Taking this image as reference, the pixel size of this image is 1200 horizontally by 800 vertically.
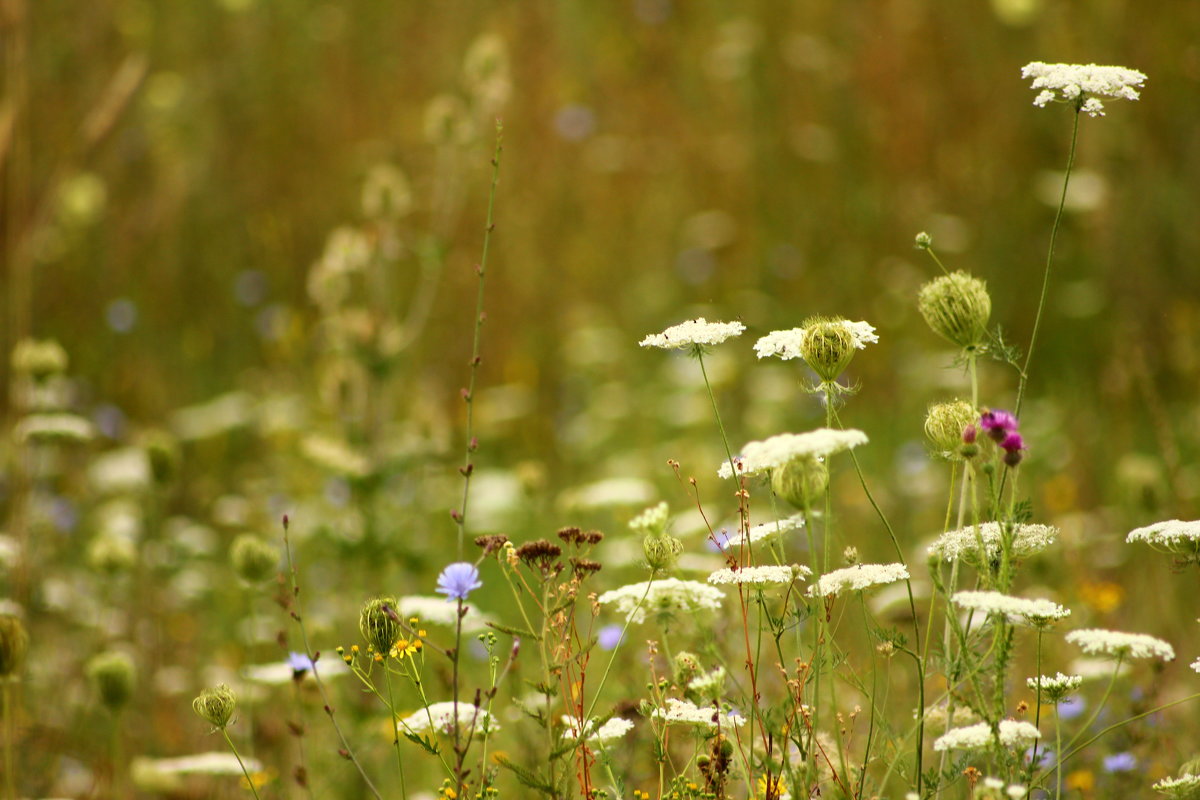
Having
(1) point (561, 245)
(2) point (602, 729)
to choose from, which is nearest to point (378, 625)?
(2) point (602, 729)

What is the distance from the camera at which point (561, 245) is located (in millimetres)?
7332

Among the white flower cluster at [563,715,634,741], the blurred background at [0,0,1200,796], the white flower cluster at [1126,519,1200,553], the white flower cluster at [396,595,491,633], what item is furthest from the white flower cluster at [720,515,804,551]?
the blurred background at [0,0,1200,796]

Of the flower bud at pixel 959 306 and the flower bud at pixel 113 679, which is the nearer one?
the flower bud at pixel 959 306

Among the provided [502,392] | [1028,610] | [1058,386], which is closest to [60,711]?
[1028,610]

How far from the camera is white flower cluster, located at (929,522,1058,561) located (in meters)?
1.32

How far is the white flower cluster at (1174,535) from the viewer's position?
1344 mm

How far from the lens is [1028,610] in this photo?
116cm

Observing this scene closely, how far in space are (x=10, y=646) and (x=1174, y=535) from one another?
1512mm

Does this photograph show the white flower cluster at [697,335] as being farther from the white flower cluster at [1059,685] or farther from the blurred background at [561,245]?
the blurred background at [561,245]

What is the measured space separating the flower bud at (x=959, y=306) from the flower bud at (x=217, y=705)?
0.98m

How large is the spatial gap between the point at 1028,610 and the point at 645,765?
4.52ft

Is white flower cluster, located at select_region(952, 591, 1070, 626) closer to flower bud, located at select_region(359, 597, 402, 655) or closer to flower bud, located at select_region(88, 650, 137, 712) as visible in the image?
flower bud, located at select_region(359, 597, 402, 655)

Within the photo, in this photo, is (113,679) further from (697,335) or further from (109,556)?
(697,335)

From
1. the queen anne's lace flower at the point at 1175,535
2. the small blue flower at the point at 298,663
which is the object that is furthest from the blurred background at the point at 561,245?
the queen anne's lace flower at the point at 1175,535
